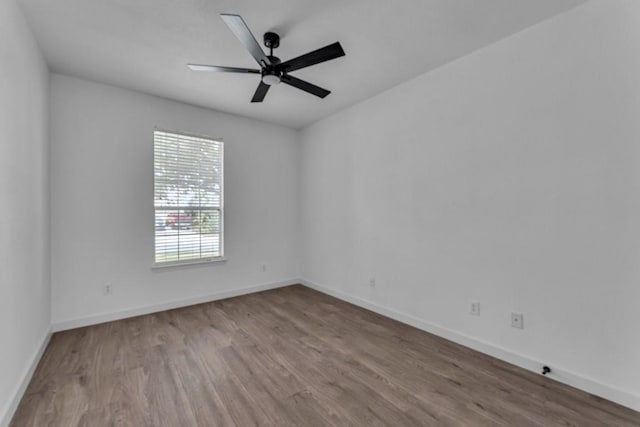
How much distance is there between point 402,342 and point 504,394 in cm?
90

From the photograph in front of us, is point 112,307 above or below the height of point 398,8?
below

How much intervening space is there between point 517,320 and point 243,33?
116 inches

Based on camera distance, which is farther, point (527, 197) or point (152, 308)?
point (152, 308)

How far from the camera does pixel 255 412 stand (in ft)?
5.76

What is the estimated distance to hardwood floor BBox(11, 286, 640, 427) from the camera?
5.61 feet

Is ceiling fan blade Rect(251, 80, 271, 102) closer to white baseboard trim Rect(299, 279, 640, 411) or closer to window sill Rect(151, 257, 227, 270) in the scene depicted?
window sill Rect(151, 257, 227, 270)

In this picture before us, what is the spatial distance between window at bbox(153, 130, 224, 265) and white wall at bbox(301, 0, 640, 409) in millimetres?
2192

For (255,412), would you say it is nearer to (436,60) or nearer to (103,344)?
(103,344)

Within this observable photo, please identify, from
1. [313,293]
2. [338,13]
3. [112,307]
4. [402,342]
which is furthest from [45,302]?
[338,13]

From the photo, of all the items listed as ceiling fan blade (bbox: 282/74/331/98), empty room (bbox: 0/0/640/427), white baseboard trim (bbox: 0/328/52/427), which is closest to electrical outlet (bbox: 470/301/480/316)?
empty room (bbox: 0/0/640/427)

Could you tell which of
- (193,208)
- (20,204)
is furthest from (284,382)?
(193,208)

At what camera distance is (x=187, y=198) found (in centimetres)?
376

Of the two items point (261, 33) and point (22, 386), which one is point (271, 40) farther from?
point (22, 386)

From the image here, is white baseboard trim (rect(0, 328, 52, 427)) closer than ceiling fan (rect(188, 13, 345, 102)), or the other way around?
white baseboard trim (rect(0, 328, 52, 427))
